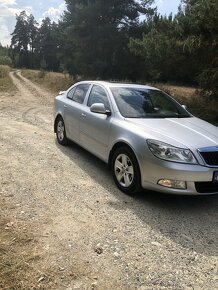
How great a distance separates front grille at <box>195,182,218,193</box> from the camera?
15.4ft

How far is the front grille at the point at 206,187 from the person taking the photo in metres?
4.68

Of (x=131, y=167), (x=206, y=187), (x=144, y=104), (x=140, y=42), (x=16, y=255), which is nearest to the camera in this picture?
(x=16, y=255)

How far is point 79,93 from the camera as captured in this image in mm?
7336

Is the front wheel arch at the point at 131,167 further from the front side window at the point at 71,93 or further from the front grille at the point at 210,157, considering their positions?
the front side window at the point at 71,93

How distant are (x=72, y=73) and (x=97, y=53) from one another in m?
3.90

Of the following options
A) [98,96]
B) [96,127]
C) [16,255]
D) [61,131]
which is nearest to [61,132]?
[61,131]

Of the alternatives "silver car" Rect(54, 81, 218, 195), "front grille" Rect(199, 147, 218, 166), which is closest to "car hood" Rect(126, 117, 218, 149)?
"silver car" Rect(54, 81, 218, 195)

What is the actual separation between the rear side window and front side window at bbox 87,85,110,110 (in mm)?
306

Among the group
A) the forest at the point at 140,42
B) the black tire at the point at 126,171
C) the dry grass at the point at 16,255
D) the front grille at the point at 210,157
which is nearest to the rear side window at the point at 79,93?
the black tire at the point at 126,171

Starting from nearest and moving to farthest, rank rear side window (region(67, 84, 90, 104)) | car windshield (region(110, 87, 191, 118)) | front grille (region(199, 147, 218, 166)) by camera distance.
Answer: front grille (region(199, 147, 218, 166))
car windshield (region(110, 87, 191, 118))
rear side window (region(67, 84, 90, 104))

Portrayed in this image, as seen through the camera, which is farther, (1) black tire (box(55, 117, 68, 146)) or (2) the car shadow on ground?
(1) black tire (box(55, 117, 68, 146))

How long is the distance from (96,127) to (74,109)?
3.85 feet

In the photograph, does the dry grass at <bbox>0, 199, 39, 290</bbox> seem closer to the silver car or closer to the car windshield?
the silver car

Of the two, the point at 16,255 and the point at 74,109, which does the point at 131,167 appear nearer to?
the point at 16,255
